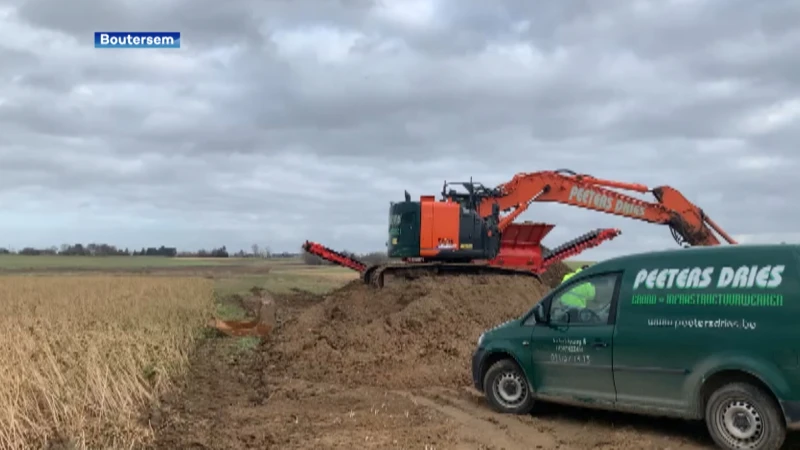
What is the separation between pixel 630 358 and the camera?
8.17 meters

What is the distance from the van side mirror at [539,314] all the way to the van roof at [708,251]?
3.09 ft

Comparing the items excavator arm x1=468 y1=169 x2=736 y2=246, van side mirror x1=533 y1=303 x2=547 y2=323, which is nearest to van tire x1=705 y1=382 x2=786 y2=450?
van side mirror x1=533 y1=303 x2=547 y2=323

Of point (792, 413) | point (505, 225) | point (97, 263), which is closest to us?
point (792, 413)

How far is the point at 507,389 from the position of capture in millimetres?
9508

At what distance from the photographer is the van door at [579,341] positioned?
27.8 feet

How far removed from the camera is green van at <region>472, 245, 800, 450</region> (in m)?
7.13

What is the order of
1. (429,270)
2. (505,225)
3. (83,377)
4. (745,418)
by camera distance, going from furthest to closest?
(505,225)
(429,270)
(83,377)
(745,418)

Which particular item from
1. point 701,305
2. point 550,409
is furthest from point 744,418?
point 550,409

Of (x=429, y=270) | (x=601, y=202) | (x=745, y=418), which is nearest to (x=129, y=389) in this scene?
(x=745, y=418)

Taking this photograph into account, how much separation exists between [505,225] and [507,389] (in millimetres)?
13869

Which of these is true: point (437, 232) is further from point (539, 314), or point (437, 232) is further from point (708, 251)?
point (708, 251)

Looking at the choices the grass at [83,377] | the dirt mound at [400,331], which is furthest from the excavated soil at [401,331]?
the grass at [83,377]

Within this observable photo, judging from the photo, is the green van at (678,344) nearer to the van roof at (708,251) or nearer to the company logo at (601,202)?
the van roof at (708,251)

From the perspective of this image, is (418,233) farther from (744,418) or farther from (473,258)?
(744,418)
